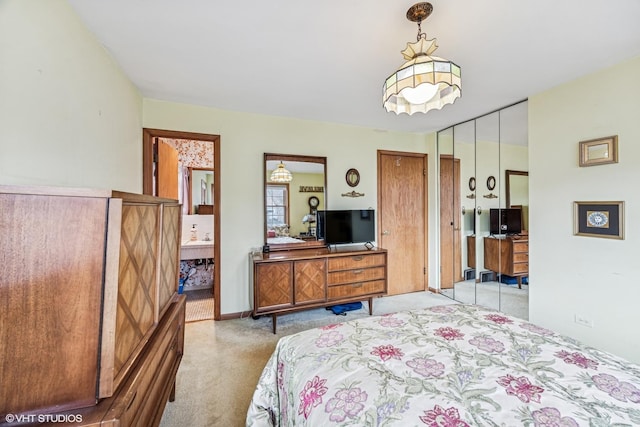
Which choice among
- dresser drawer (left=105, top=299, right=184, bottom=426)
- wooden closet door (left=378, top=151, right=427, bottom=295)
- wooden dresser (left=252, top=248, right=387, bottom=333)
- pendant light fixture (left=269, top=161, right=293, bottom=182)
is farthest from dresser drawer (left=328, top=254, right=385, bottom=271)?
dresser drawer (left=105, top=299, right=184, bottom=426)

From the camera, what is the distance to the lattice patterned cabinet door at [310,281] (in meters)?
2.94

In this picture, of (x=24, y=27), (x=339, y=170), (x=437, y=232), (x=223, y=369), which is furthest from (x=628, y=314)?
(x=24, y=27)

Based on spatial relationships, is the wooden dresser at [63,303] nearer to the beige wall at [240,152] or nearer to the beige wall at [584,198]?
the beige wall at [240,152]

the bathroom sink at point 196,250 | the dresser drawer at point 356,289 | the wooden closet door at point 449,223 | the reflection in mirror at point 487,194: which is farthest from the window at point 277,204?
the reflection in mirror at point 487,194

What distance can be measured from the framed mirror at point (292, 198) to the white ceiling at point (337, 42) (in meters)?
0.88

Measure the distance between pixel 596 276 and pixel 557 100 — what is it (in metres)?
1.64

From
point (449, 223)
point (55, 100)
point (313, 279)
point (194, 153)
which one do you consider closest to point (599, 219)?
point (449, 223)

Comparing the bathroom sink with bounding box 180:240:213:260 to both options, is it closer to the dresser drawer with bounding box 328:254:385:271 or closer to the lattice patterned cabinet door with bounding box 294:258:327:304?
the lattice patterned cabinet door with bounding box 294:258:327:304

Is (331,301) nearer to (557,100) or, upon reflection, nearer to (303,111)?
(303,111)

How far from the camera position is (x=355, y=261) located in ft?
10.6

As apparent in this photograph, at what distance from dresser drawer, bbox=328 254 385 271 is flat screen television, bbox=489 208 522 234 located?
4.68ft

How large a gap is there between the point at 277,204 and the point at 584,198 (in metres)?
3.06

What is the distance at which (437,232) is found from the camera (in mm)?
4234

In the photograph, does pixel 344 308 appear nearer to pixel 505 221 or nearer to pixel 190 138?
pixel 505 221
